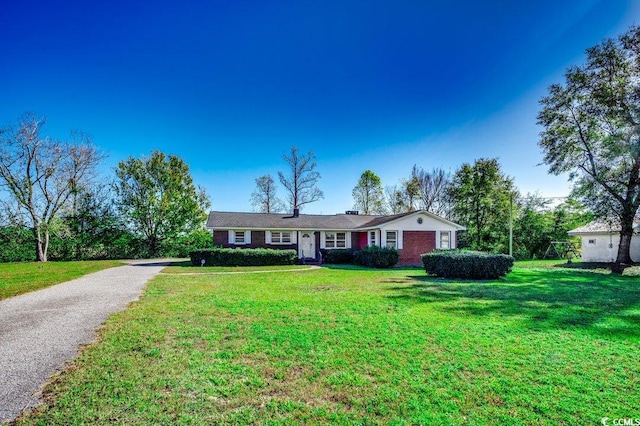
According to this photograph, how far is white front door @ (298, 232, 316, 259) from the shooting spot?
78.2 ft

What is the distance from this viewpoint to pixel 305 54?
44.7 feet

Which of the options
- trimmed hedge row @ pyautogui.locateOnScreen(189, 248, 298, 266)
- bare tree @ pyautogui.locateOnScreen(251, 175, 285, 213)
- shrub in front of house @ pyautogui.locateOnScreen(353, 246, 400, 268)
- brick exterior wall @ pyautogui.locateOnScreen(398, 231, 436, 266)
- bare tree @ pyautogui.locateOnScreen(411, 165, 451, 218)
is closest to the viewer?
shrub in front of house @ pyautogui.locateOnScreen(353, 246, 400, 268)

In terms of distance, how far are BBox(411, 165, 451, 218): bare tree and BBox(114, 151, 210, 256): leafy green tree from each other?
87.0ft

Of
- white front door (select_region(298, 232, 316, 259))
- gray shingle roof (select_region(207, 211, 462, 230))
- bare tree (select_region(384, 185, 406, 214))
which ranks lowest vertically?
white front door (select_region(298, 232, 316, 259))

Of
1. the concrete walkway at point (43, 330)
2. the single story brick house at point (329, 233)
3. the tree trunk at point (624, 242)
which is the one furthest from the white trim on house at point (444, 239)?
the concrete walkway at point (43, 330)

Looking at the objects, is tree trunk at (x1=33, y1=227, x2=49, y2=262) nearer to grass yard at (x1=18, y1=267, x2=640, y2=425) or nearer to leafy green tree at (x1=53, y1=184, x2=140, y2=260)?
leafy green tree at (x1=53, y1=184, x2=140, y2=260)

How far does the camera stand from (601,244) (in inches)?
928

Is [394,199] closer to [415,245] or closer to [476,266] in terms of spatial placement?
[415,245]

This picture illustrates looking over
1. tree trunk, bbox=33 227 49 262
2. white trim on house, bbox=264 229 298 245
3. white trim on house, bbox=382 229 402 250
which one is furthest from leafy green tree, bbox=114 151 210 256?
white trim on house, bbox=382 229 402 250

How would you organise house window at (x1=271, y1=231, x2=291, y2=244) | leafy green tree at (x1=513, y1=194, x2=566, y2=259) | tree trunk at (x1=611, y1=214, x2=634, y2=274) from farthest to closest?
leafy green tree at (x1=513, y1=194, x2=566, y2=259), house window at (x1=271, y1=231, x2=291, y2=244), tree trunk at (x1=611, y1=214, x2=634, y2=274)

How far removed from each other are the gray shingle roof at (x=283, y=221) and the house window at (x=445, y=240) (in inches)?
126

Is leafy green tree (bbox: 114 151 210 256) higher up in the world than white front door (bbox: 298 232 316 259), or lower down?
higher up

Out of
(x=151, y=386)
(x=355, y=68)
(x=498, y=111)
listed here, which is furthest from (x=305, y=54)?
(x=151, y=386)

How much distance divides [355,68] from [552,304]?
11.9 meters
